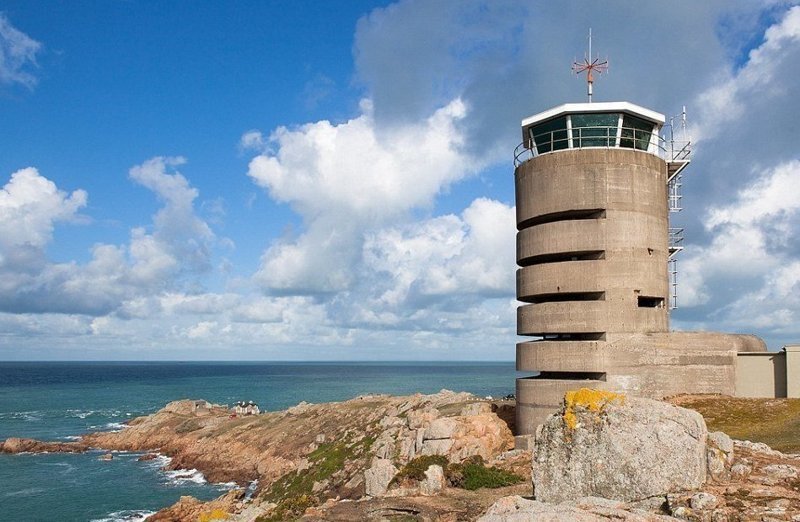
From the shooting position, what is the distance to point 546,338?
34.8m

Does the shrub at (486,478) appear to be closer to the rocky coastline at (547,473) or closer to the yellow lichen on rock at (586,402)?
the rocky coastline at (547,473)

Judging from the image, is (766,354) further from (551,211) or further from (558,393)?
(551,211)

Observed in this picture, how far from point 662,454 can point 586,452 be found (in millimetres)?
1562

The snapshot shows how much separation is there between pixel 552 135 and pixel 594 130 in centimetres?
217

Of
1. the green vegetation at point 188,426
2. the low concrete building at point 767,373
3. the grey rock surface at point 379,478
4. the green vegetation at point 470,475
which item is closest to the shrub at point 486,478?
the green vegetation at point 470,475

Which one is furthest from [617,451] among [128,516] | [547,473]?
[128,516]

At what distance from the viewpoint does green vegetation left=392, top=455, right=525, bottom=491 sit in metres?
22.5

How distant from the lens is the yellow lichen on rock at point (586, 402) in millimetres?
13961

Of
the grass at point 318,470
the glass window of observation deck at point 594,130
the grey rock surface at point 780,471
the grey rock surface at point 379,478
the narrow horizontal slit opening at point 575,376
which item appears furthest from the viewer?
the grass at point 318,470

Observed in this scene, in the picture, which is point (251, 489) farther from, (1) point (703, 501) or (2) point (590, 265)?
(1) point (703, 501)

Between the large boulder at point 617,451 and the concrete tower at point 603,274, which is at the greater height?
the concrete tower at point 603,274

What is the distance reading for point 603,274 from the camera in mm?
31391

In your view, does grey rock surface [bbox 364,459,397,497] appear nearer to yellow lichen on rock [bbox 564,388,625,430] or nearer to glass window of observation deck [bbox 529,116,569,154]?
yellow lichen on rock [bbox 564,388,625,430]

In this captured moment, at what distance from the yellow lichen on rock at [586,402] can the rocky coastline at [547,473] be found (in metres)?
0.03
